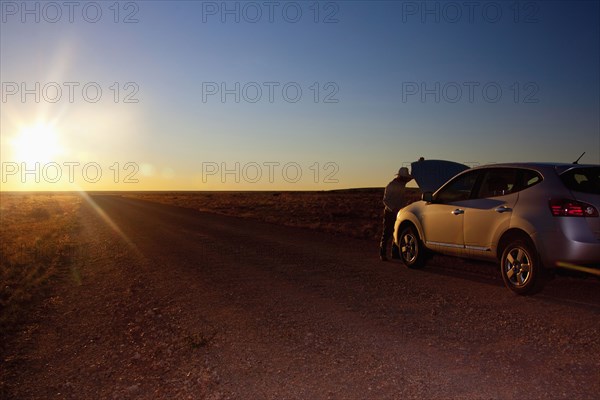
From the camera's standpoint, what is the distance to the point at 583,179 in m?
7.33

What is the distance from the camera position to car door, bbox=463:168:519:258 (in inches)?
316

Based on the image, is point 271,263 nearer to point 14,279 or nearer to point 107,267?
point 107,267

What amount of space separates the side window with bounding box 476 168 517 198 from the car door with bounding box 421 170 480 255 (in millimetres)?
270

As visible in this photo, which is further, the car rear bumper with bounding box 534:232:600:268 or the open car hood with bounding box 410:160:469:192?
the open car hood with bounding box 410:160:469:192

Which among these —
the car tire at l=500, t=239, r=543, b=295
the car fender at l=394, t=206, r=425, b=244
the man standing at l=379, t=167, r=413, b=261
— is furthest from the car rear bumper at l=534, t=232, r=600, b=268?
the man standing at l=379, t=167, r=413, b=261

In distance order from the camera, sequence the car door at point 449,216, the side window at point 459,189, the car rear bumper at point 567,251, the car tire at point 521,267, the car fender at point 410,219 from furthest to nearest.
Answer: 1. the car fender at point 410,219
2. the side window at point 459,189
3. the car door at point 449,216
4. the car tire at point 521,267
5. the car rear bumper at point 567,251

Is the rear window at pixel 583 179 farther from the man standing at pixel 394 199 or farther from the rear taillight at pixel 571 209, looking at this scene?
the man standing at pixel 394 199

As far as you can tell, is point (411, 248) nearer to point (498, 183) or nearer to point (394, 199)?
point (394, 199)

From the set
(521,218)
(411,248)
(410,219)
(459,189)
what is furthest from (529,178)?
(411,248)

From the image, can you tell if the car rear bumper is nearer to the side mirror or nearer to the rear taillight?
the rear taillight

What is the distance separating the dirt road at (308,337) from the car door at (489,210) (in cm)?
70

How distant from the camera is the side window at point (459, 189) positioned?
9.16 m

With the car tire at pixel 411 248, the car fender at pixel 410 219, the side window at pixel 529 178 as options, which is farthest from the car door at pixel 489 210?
the car tire at pixel 411 248

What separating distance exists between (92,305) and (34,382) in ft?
10.8
